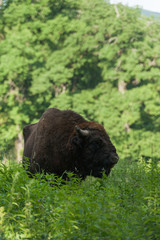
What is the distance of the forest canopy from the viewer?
3081 centimetres

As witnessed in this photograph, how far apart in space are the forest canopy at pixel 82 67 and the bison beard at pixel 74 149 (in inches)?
803

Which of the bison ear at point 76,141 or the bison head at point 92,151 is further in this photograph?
the bison ear at point 76,141

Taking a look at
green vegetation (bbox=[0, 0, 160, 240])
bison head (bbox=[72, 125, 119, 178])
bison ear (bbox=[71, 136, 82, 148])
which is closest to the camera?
bison head (bbox=[72, 125, 119, 178])

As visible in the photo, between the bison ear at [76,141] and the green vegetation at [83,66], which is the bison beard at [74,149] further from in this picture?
the green vegetation at [83,66]

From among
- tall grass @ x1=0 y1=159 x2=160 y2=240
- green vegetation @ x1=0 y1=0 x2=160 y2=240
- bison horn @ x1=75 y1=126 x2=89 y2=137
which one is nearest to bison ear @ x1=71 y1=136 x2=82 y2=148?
bison horn @ x1=75 y1=126 x2=89 y2=137

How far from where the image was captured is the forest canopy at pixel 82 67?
30812 mm

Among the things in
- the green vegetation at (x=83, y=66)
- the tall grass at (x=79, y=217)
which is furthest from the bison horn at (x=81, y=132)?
the green vegetation at (x=83, y=66)

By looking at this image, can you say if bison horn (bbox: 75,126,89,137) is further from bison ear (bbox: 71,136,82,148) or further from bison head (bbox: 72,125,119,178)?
bison ear (bbox: 71,136,82,148)

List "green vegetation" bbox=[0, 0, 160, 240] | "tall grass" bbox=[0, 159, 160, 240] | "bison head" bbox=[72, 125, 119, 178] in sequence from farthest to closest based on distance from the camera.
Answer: "green vegetation" bbox=[0, 0, 160, 240] → "bison head" bbox=[72, 125, 119, 178] → "tall grass" bbox=[0, 159, 160, 240]

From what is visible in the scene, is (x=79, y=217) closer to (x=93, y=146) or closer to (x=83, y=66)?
(x=93, y=146)

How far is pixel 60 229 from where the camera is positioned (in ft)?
15.9

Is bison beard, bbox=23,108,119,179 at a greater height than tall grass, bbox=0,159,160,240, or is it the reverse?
tall grass, bbox=0,159,160,240

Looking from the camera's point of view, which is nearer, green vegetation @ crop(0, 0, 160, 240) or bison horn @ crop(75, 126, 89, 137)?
bison horn @ crop(75, 126, 89, 137)

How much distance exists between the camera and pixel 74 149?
873 centimetres
